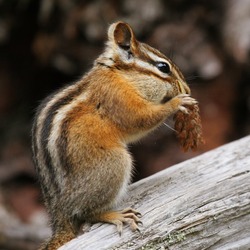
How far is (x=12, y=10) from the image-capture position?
28.0 feet

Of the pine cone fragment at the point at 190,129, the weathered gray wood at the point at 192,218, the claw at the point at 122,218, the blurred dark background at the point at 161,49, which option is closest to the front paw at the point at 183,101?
the pine cone fragment at the point at 190,129

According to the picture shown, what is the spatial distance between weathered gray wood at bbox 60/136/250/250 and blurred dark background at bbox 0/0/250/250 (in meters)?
3.30

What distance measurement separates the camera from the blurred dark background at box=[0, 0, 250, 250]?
795 centimetres

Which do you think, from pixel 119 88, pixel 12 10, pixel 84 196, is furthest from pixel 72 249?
pixel 12 10

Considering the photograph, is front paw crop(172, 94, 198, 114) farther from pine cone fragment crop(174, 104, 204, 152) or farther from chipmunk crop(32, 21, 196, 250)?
pine cone fragment crop(174, 104, 204, 152)

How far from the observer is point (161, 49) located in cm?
791

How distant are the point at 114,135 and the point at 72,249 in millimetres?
858

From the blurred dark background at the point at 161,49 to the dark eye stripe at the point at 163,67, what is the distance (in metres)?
3.04

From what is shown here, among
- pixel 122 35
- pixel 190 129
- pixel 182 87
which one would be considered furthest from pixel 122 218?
pixel 122 35

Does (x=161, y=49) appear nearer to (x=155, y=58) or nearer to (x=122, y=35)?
(x=122, y=35)

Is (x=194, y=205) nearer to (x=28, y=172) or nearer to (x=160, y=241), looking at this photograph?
(x=160, y=241)

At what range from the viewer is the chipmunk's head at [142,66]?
472cm

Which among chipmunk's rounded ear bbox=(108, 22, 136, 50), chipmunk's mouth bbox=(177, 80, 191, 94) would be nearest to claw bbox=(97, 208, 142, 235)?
chipmunk's mouth bbox=(177, 80, 191, 94)

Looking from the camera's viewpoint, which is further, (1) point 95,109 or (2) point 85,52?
(2) point 85,52
